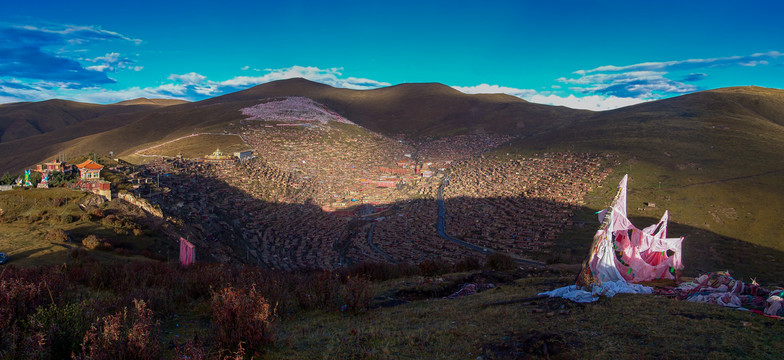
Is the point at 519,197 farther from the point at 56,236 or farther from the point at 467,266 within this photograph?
the point at 56,236

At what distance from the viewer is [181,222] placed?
1875 centimetres

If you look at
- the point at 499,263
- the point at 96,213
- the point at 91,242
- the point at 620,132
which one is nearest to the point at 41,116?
the point at 96,213

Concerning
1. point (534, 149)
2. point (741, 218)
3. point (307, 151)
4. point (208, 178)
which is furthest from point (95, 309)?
point (534, 149)

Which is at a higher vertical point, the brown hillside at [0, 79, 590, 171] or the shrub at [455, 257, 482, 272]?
the brown hillside at [0, 79, 590, 171]

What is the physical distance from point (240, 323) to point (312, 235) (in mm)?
20609

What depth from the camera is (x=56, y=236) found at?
491 inches

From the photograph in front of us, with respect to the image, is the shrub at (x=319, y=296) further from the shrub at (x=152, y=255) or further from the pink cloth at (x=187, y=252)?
the shrub at (x=152, y=255)

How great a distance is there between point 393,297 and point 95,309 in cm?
606

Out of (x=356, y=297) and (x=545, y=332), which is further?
(x=356, y=297)

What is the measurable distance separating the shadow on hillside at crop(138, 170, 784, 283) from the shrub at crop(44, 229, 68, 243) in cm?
348

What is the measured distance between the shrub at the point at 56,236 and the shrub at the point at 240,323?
Result: 11.2 meters

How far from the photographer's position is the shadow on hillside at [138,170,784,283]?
61.2 feet

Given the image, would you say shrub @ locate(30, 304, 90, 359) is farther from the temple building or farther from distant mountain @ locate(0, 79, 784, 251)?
Result: the temple building

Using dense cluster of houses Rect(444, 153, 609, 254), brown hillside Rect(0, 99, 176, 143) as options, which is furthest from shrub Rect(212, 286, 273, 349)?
brown hillside Rect(0, 99, 176, 143)
